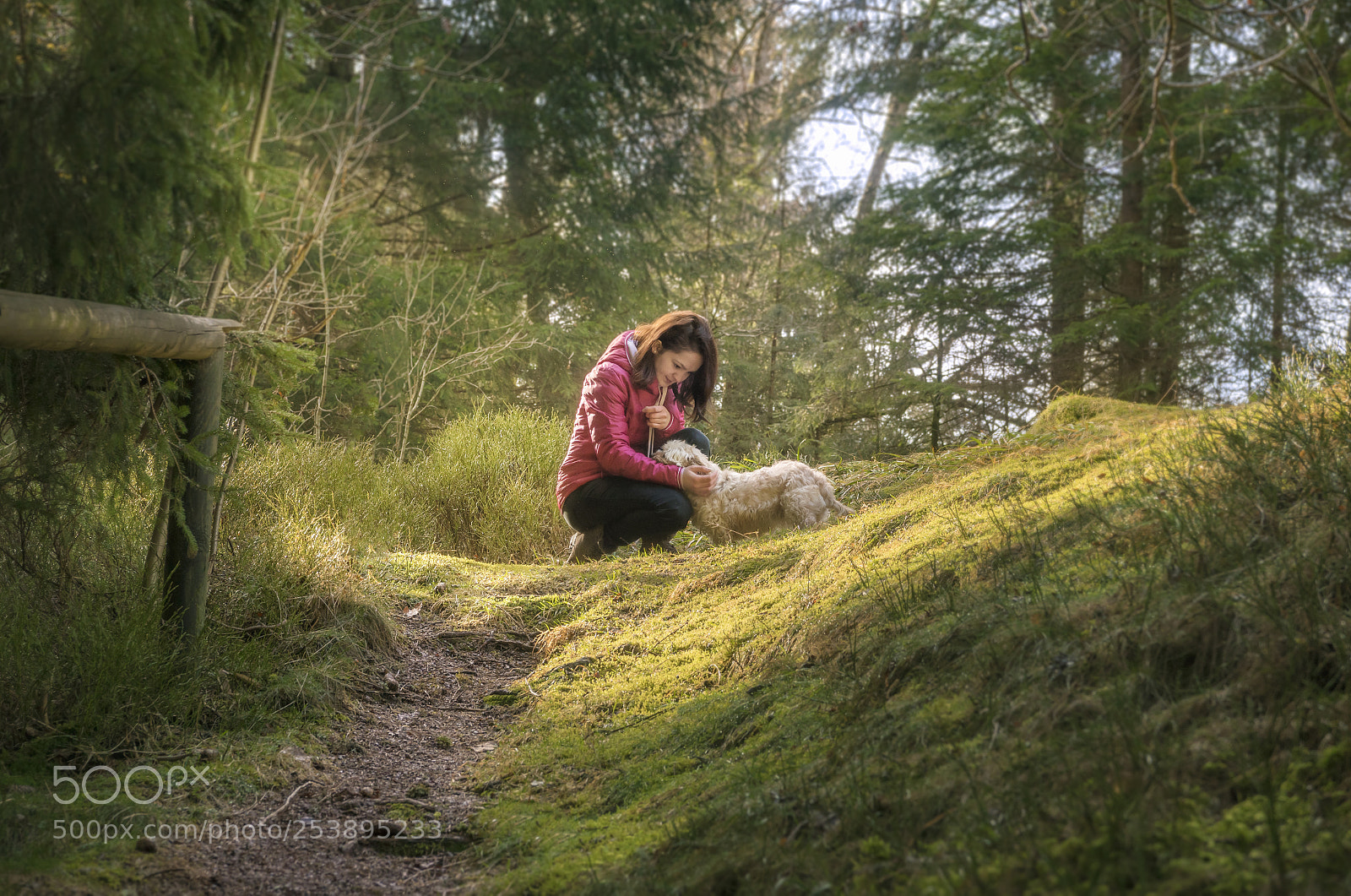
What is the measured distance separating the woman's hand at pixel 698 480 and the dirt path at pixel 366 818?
2.48 m

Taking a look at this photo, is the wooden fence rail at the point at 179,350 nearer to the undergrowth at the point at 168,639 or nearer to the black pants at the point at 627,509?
the undergrowth at the point at 168,639

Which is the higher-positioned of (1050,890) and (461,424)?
(461,424)

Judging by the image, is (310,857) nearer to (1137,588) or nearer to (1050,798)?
(1050,798)

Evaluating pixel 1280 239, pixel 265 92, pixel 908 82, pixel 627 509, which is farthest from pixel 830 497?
pixel 908 82

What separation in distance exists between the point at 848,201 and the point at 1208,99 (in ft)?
19.2

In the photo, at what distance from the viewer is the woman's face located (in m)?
6.12

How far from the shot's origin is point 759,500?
5.86 m

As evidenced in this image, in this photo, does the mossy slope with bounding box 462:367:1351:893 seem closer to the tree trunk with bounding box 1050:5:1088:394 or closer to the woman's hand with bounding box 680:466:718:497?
the woman's hand with bounding box 680:466:718:497

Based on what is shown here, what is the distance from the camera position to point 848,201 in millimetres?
14867

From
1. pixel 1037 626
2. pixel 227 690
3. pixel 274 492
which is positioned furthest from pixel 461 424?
pixel 1037 626

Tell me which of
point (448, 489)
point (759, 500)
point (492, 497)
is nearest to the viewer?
point (759, 500)

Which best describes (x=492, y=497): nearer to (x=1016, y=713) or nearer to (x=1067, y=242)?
(x=1016, y=713)
